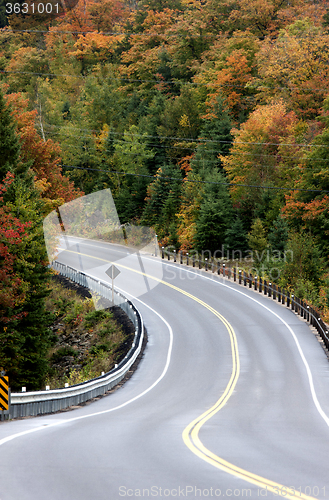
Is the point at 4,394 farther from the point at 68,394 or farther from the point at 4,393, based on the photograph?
the point at 68,394

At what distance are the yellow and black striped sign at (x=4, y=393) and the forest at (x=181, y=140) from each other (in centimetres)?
885

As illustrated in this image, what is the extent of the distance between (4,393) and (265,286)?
934 inches

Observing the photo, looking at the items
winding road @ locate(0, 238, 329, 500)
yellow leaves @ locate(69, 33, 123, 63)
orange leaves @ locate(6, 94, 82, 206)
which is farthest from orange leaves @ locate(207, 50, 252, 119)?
yellow leaves @ locate(69, 33, 123, 63)

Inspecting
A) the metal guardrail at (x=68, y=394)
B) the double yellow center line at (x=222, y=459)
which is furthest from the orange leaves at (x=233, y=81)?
the double yellow center line at (x=222, y=459)

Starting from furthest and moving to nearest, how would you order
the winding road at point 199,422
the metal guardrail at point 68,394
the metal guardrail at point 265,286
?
the metal guardrail at point 265,286 < the metal guardrail at point 68,394 < the winding road at point 199,422

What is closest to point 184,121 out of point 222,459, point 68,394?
point 68,394

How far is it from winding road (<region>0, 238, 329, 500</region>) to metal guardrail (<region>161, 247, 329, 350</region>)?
73cm

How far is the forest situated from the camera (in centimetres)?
2617

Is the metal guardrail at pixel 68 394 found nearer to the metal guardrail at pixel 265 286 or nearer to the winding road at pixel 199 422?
the winding road at pixel 199 422

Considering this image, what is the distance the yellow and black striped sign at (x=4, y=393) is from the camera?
12242 millimetres

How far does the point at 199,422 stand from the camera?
12617 mm

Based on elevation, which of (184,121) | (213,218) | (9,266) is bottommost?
(9,266)

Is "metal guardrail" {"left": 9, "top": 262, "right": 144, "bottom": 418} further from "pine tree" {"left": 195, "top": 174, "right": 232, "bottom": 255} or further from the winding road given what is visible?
"pine tree" {"left": 195, "top": 174, "right": 232, "bottom": 255}

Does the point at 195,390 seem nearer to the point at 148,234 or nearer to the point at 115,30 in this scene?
the point at 148,234
